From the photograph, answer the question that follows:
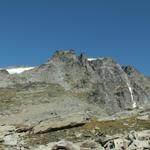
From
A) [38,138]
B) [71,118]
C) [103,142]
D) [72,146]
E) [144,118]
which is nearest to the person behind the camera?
[72,146]

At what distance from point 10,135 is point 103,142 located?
17403mm

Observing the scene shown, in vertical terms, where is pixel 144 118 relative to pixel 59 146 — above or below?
above

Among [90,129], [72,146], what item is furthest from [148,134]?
[90,129]

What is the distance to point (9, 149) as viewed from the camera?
42000mm

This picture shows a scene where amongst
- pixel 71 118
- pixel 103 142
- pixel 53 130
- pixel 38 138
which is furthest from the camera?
pixel 71 118

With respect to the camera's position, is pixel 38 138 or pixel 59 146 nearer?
pixel 59 146

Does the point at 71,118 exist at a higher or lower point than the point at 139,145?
higher

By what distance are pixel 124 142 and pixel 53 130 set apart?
22.0 metres

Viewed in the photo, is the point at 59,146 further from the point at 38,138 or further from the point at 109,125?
the point at 109,125

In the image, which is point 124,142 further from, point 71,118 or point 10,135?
point 71,118

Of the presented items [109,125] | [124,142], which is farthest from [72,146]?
[109,125]

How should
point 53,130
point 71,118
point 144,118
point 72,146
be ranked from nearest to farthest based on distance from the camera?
point 72,146 < point 53,130 < point 71,118 < point 144,118

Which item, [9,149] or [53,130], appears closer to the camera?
[9,149]

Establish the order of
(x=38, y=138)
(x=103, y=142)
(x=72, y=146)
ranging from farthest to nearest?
1. (x=38, y=138)
2. (x=103, y=142)
3. (x=72, y=146)
